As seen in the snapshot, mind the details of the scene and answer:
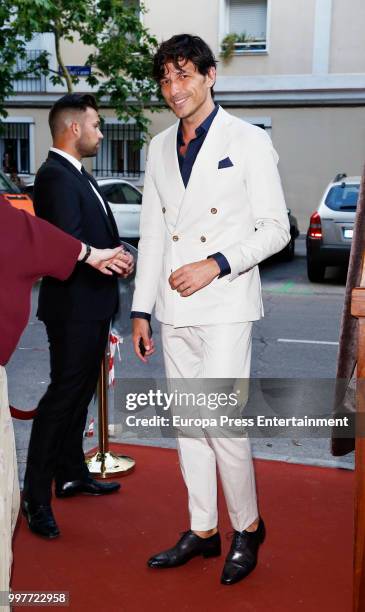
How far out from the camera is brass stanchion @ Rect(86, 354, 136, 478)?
4.40 meters

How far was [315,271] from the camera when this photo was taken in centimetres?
1317

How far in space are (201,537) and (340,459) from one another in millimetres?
1686

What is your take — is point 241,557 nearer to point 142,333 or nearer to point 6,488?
point 142,333

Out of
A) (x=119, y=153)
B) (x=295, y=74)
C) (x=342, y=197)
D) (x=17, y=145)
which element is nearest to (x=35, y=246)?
(x=342, y=197)

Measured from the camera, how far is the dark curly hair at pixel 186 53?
10.2ft

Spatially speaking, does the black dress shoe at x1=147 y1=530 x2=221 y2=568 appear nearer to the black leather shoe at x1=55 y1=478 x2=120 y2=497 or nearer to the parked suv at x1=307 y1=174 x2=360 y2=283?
the black leather shoe at x1=55 y1=478 x2=120 y2=497

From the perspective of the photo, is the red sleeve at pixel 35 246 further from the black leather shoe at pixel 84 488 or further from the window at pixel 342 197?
the window at pixel 342 197

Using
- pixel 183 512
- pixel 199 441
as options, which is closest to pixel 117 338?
pixel 183 512

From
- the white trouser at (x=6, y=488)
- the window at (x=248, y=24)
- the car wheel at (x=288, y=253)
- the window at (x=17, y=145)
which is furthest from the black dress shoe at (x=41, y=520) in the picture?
the window at (x=17, y=145)

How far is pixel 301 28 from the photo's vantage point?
21.8m

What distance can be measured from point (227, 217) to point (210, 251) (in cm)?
15

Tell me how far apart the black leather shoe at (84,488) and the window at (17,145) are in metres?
22.2

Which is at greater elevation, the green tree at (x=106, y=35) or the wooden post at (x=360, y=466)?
the green tree at (x=106, y=35)

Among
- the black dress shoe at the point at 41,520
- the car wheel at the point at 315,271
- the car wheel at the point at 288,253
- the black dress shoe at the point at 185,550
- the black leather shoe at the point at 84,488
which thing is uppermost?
the black dress shoe at the point at 185,550
